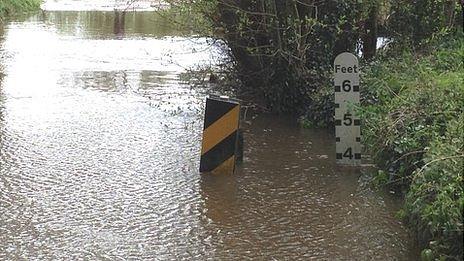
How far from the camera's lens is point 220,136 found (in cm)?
702

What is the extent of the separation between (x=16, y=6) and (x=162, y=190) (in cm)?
2604

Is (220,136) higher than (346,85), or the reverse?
(346,85)

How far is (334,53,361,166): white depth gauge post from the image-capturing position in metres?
7.28

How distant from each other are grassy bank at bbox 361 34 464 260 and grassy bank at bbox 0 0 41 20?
2080 cm

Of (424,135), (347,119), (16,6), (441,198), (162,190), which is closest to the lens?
(441,198)

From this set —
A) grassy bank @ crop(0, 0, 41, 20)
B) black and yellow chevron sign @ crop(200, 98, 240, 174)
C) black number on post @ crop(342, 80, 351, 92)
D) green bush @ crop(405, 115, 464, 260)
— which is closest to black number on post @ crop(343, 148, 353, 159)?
black number on post @ crop(342, 80, 351, 92)

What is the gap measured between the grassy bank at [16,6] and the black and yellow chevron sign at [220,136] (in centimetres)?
2139

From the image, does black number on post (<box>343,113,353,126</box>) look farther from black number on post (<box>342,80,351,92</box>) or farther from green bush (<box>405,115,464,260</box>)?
green bush (<box>405,115,464,260</box>)

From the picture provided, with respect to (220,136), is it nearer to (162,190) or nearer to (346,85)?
(162,190)

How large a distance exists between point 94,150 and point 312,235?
135 inches

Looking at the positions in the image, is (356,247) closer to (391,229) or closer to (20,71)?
(391,229)

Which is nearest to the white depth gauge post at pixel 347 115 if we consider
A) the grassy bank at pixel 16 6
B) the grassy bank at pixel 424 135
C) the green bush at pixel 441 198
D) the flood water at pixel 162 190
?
the grassy bank at pixel 424 135

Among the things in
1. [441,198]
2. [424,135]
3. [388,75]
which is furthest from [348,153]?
[441,198]

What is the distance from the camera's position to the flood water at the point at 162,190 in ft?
17.4
